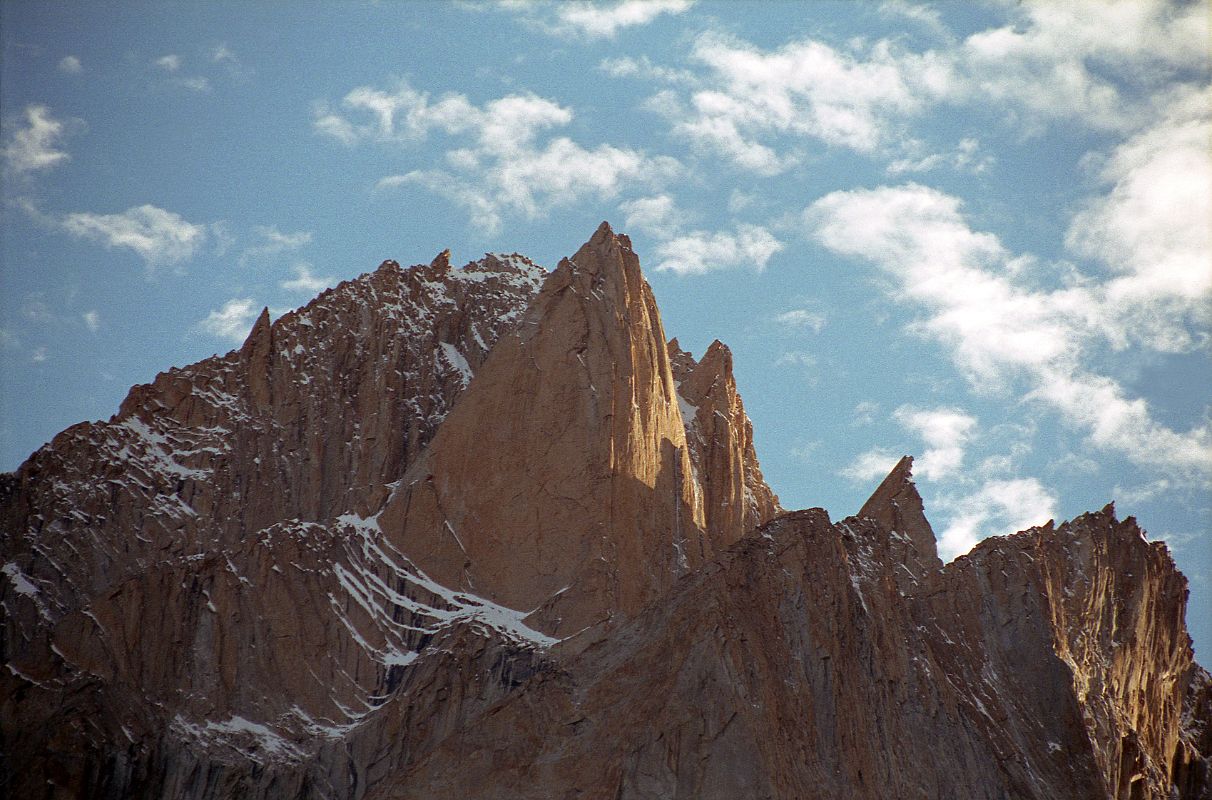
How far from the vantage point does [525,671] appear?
13938 centimetres

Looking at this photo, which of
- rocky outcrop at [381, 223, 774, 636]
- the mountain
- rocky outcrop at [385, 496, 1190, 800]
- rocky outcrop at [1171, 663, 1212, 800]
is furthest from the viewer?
rocky outcrop at [1171, 663, 1212, 800]

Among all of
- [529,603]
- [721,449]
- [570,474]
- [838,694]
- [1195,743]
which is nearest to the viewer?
[838,694]

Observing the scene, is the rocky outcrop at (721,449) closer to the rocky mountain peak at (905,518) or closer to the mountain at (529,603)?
the mountain at (529,603)

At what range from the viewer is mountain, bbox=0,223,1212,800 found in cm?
12556

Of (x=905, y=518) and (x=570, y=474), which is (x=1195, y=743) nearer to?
(x=905, y=518)

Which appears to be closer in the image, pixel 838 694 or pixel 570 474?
pixel 838 694

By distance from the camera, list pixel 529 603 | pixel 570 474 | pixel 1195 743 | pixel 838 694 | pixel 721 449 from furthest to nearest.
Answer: pixel 721 449
pixel 1195 743
pixel 570 474
pixel 529 603
pixel 838 694

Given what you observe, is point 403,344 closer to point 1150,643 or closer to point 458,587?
point 458,587

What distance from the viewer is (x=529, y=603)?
14425 cm

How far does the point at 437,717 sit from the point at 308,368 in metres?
38.3

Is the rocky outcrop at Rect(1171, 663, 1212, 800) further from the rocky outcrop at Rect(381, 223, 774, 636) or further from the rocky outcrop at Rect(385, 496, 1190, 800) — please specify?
the rocky outcrop at Rect(381, 223, 774, 636)

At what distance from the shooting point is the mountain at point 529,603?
126 metres

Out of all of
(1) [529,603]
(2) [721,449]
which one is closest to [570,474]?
(1) [529,603]

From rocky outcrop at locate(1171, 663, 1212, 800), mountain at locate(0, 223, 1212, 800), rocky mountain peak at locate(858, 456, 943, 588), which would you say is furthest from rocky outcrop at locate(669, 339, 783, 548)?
rocky outcrop at locate(1171, 663, 1212, 800)
